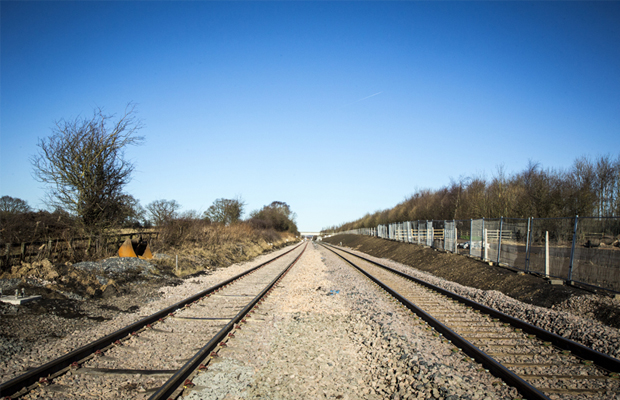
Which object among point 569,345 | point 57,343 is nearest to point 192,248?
point 57,343

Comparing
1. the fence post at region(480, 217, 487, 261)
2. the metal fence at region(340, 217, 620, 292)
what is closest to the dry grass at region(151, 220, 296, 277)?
the fence post at region(480, 217, 487, 261)

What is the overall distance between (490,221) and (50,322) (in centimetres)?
1746

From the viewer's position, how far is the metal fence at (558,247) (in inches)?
380

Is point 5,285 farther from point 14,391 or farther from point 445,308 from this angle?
point 445,308

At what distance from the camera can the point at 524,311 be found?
7965 mm

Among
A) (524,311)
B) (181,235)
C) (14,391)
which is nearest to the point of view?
(14,391)

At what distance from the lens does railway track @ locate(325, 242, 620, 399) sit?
4223 mm

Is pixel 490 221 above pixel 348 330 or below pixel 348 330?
above

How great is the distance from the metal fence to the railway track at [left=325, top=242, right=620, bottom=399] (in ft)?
14.2

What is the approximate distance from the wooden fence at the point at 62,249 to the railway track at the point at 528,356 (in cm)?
1106

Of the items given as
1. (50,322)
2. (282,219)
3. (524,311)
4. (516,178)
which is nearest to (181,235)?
(50,322)

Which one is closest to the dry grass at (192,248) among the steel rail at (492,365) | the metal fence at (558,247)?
the steel rail at (492,365)

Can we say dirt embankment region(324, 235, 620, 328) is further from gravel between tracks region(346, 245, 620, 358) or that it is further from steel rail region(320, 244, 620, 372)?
steel rail region(320, 244, 620, 372)

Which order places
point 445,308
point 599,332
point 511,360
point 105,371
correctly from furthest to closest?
point 445,308 → point 599,332 → point 511,360 → point 105,371
